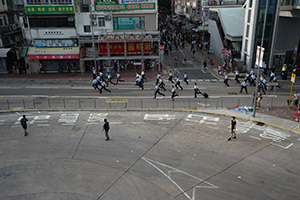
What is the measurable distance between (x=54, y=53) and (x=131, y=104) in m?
17.3

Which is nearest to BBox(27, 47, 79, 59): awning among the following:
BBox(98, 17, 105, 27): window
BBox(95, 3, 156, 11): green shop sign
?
BBox(98, 17, 105, 27): window

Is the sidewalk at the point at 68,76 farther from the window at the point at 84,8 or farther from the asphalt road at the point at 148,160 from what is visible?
the asphalt road at the point at 148,160

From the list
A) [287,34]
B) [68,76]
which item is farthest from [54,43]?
[287,34]

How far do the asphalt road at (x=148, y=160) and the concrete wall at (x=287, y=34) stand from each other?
20908 millimetres

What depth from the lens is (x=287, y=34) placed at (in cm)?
3631

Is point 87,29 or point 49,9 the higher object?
point 49,9

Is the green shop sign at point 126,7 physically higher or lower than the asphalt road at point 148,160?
higher

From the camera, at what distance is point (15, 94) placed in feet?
94.7

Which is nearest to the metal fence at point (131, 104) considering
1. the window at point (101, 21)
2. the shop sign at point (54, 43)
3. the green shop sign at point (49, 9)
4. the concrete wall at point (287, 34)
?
the shop sign at point (54, 43)

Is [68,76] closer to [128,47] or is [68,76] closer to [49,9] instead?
[49,9]

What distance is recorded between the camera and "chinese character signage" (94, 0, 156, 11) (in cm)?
3529

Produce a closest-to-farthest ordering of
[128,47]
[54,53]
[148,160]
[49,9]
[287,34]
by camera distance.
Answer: [148,160] → [49,9] → [287,34] → [54,53] → [128,47]

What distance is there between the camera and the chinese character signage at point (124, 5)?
35287 millimetres

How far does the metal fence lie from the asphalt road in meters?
2.49
